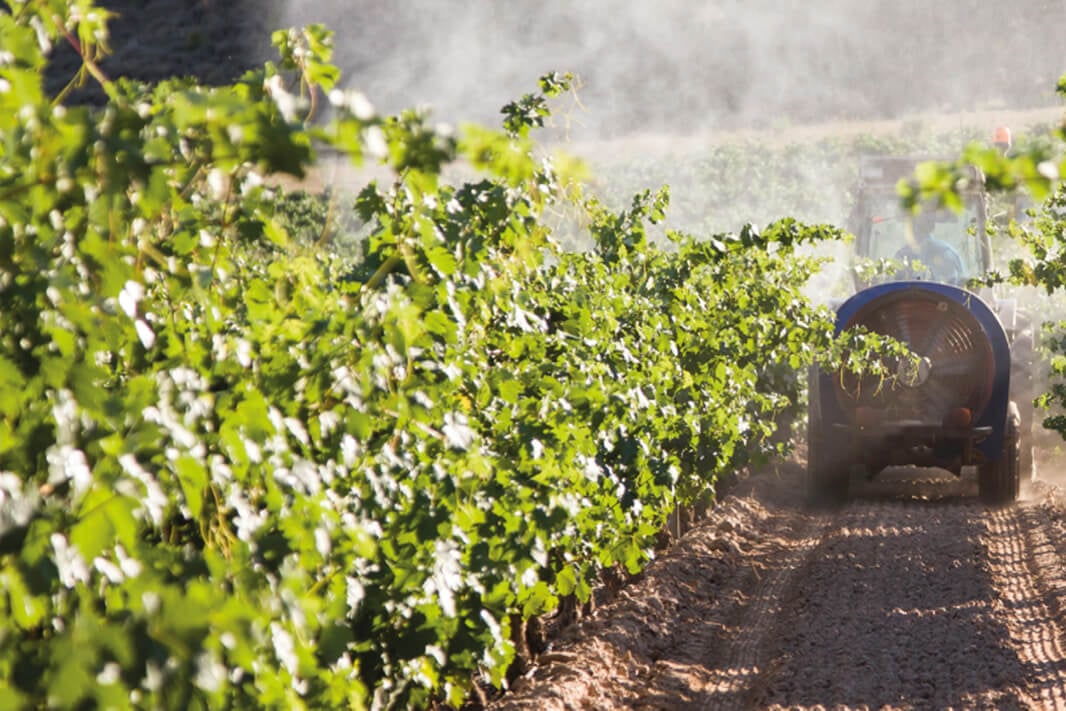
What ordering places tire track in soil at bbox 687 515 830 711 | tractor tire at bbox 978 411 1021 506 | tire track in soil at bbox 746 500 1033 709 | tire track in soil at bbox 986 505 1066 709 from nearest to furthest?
tire track in soil at bbox 746 500 1033 709 < tire track in soil at bbox 687 515 830 711 < tire track in soil at bbox 986 505 1066 709 < tractor tire at bbox 978 411 1021 506

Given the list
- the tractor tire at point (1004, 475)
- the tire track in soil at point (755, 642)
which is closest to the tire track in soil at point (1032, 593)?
the tractor tire at point (1004, 475)

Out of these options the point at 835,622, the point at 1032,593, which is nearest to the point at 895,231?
the point at 1032,593

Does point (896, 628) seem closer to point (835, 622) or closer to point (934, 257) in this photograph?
point (835, 622)

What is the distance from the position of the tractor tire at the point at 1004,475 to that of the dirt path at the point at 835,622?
43 cm

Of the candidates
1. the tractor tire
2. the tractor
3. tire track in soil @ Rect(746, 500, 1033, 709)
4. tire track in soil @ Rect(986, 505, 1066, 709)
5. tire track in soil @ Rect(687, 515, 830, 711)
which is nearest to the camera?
tire track in soil @ Rect(746, 500, 1033, 709)

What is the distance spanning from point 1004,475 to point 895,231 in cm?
348

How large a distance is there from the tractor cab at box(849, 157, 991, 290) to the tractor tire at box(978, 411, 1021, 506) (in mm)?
1961

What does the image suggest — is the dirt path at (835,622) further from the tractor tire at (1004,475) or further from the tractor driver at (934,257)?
the tractor driver at (934,257)

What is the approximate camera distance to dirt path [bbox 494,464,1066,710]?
17.3 ft

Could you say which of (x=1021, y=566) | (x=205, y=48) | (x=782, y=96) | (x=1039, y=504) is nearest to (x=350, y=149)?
(x=1021, y=566)

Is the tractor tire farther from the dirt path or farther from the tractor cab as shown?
the tractor cab

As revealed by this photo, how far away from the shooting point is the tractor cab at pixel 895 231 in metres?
11.9

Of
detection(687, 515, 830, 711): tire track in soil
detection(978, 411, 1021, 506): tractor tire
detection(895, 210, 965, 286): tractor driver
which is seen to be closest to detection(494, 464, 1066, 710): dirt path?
detection(687, 515, 830, 711): tire track in soil

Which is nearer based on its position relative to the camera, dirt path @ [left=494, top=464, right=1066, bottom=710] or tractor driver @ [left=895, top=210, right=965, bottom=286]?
dirt path @ [left=494, top=464, right=1066, bottom=710]
